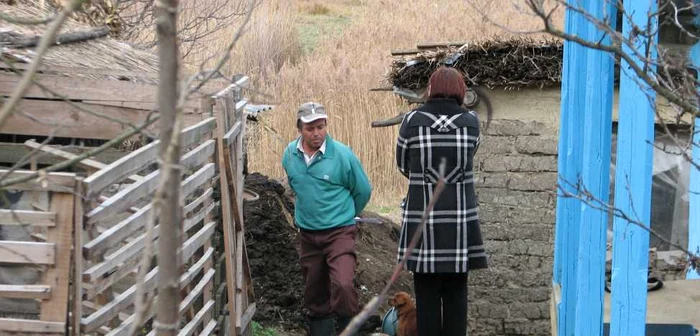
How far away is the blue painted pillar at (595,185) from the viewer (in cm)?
452

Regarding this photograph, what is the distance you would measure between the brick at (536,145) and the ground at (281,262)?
5.92ft

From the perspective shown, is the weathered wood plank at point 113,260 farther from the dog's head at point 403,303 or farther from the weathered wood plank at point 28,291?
the dog's head at point 403,303

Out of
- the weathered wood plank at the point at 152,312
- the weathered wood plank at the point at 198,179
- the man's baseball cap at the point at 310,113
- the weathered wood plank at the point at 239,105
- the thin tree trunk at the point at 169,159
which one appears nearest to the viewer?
the thin tree trunk at the point at 169,159

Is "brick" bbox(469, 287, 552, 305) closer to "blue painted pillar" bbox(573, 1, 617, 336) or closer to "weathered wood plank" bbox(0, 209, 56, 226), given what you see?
"blue painted pillar" bbox(573, 1, 617, 336)

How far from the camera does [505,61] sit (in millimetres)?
7711

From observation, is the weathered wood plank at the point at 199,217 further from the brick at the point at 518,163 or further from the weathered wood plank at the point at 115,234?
the brick at the point at 518,163

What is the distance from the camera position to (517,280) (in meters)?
7.97

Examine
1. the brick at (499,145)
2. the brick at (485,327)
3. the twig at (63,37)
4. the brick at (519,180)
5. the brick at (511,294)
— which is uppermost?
the twig at (63,37)

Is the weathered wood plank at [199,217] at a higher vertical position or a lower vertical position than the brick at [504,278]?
higher

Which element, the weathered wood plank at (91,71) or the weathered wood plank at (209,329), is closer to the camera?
the weathered wood plank at (209,329)

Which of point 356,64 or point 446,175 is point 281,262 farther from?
point 356,64

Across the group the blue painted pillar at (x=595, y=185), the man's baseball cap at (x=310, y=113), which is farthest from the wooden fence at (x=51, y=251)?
the man's baseball cap at (x=310, y=113)

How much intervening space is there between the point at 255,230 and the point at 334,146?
238cm

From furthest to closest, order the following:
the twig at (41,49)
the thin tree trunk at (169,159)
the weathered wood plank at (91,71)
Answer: the weathered wood plank at (91,71) < the twig at (41,49) < the thin tree trunk at (169,159)
